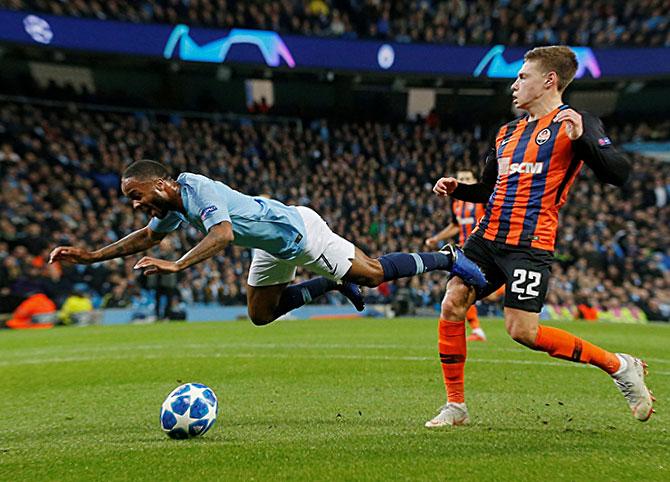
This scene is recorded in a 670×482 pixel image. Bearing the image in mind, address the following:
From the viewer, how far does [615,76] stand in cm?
2508

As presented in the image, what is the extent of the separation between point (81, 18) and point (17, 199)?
21.3 ft

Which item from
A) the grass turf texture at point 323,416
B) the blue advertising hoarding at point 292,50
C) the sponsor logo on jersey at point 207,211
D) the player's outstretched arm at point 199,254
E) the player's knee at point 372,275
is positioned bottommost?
the grass turf texture at point 323,416

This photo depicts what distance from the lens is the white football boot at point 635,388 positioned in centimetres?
446

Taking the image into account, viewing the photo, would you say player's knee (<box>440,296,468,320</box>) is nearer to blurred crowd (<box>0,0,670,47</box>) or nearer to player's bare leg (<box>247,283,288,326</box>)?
player's bare leg (<box>247,283,288,326</box>)

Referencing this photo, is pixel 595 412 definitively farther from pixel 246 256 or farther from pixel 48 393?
pixel 246 256

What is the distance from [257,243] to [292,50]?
19761mm

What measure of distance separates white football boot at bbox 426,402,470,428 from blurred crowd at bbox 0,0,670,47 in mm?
20398

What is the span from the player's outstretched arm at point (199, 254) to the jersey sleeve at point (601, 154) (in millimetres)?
2361

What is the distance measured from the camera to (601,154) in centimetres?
429

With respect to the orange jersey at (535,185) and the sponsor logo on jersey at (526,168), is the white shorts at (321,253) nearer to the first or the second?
the orange jersey at (535,185)

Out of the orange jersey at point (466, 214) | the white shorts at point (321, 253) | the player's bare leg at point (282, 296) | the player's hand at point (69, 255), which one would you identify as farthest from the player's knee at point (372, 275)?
the orange jersey at point (466, 214)

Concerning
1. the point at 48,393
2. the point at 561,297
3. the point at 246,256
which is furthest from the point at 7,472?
the point at 561,297

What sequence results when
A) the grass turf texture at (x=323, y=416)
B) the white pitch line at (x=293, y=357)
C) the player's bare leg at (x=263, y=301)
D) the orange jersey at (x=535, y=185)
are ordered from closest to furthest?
the grass turf texture at (x=323, y=416) → the orange jersey at (x=535, y=185) → the player's bare leg at (x=263, y=301) → the white pitch line at (x=293, y=357)

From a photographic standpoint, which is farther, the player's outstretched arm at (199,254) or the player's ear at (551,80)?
the player's ear at (551,80)
